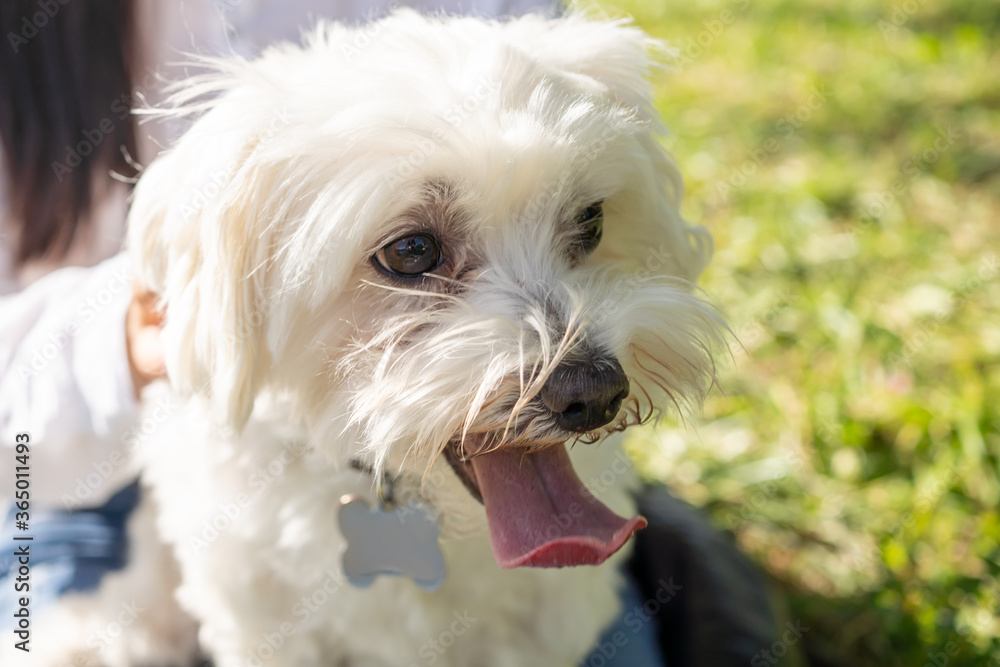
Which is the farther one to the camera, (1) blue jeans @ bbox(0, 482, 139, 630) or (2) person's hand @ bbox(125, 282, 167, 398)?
(1) blue jeans @ bbox(0, 482, 139, 630)

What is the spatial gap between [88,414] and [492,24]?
110 centimetres

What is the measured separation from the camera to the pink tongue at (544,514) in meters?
1.20

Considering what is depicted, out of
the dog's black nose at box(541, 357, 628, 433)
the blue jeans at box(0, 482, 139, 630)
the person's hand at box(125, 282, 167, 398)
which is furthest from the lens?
the blue jeans at box(0, 482, 139, 630)

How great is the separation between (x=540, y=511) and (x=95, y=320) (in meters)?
1.01

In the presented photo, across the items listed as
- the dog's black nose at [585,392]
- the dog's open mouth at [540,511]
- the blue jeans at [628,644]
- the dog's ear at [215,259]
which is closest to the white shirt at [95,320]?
the dog's ear at [215,259]

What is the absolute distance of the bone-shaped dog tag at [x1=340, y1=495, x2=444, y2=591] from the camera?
1326mm

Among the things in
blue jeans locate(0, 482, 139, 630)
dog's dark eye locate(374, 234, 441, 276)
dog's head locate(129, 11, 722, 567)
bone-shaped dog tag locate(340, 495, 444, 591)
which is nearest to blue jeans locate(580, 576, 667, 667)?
bone-shaped dog tag locate(340, 495, 444, 591)

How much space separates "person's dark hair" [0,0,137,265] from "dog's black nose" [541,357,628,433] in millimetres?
1293

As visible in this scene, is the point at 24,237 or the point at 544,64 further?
the point at 24,237

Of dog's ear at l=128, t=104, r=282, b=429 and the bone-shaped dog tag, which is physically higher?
dog's ear at l=128, t=104, r=282, b=429

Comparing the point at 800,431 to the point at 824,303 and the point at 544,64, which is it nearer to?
the point at 824,303

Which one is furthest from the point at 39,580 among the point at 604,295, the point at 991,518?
the point at 991,518

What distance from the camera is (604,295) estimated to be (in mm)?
1227

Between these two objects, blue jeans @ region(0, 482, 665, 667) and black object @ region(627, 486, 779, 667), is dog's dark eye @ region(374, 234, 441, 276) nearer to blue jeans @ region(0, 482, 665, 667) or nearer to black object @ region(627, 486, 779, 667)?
blue jeans @ region(0, 482, 665, 667)
